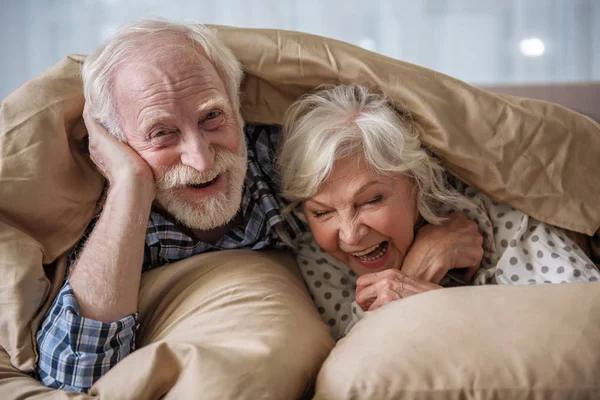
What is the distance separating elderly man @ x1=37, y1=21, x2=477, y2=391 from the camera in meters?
1.38

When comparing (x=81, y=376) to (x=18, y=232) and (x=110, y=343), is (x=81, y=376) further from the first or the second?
(x=18, y=232)

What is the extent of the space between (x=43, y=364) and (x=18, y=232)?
28 centimetres

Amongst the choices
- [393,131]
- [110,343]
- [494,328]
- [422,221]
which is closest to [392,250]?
[422,221]

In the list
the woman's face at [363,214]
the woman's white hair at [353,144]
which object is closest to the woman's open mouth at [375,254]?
the woman's face at [363,214]

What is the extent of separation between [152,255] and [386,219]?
1.75ft

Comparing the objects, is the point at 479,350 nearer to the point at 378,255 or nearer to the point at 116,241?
the point at 378,255

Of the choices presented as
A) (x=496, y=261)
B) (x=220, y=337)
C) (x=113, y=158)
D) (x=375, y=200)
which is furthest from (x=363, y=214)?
(x=113, y=158)

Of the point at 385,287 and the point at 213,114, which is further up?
the point at 213,114

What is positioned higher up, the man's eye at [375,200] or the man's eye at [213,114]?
the man's eye at [213,114]

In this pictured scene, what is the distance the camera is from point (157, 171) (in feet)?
4.96

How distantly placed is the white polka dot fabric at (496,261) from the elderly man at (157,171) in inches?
4.3

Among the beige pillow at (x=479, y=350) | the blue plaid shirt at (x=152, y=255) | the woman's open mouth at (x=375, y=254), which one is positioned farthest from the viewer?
the woman's open mouth at (x=375, y=254)

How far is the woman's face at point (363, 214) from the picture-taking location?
59.1 inches

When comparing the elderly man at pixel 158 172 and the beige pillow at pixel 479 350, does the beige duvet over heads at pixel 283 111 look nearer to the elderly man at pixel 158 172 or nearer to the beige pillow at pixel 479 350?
the elderly man at pixel 158 172
